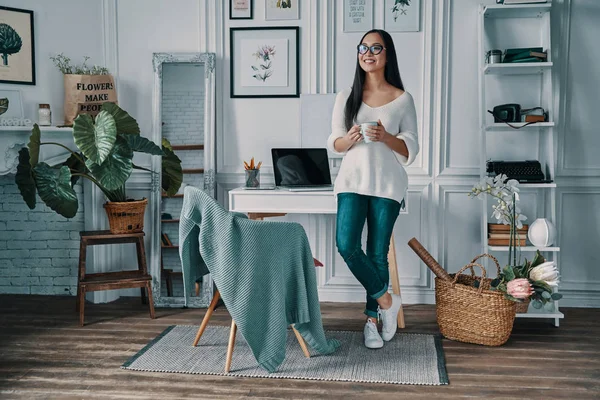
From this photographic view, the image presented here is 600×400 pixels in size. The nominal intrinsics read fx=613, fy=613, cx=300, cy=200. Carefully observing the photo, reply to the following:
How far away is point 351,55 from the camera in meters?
3.99

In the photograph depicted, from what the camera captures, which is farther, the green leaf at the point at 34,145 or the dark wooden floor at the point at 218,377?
the green leaf at the point at 34,145

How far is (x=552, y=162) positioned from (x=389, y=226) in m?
1.28

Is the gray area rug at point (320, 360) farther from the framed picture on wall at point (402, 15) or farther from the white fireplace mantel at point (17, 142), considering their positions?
the framed picture on wall at point (402, 15)

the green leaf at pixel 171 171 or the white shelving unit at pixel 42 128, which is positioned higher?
the white shelving unit at pixel 42 128

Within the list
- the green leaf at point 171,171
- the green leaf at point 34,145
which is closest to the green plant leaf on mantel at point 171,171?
the green leaf at point 171,171

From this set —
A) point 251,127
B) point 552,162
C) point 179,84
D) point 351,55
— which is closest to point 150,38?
point 179,84

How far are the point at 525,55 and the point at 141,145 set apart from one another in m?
2.33

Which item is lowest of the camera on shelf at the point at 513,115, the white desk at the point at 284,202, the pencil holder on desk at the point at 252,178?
the white desk at the point at 284,202

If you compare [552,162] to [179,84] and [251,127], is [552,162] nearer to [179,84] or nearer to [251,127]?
[251,127]

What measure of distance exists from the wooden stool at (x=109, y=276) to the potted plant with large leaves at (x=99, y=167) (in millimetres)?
66

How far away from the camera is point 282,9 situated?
402 centimetres

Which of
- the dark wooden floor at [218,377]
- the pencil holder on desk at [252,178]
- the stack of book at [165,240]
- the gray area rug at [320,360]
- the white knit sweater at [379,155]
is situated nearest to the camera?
the dark wooden floor at [218,377]

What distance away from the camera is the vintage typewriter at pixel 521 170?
3600 millimetres

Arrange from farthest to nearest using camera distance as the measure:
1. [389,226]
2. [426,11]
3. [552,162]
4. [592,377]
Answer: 1. [426,11]
2. [552,162]
3. [389,226]
4. [592,377]
